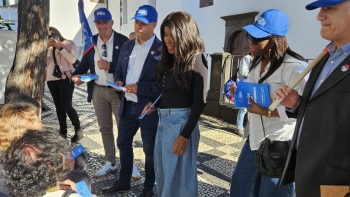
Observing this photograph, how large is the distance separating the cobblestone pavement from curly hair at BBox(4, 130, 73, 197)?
0.67m

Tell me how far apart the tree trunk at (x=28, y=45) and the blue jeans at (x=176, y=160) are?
131 centimetres

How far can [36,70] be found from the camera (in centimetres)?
262

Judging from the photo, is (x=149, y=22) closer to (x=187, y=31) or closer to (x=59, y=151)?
(x=187, y=31)

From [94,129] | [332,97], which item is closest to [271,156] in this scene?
[332,97]

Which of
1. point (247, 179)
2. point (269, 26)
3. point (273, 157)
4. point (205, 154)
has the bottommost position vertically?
point (205, 154)

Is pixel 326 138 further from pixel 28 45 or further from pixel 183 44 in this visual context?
pixel 28 45

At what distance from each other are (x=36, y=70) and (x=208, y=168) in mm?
2437

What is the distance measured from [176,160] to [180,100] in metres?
0.46

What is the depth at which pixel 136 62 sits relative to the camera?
2719 millimetres

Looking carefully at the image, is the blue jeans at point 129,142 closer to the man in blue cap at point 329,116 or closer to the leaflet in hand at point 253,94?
the leaflet in hand at point 253,94

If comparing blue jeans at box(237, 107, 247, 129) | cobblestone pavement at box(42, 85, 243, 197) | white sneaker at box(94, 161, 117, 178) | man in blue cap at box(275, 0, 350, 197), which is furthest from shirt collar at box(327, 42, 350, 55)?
blue jeans at box(237, 107, 247, 129)

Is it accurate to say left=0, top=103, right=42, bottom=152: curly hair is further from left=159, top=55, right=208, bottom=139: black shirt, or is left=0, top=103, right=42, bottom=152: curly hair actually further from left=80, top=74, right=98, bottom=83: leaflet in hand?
left=80, top=74, right=98, bottom=83: leaflet in hand

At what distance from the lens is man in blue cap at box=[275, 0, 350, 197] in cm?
120

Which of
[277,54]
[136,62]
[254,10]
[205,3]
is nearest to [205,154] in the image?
[136,62]
